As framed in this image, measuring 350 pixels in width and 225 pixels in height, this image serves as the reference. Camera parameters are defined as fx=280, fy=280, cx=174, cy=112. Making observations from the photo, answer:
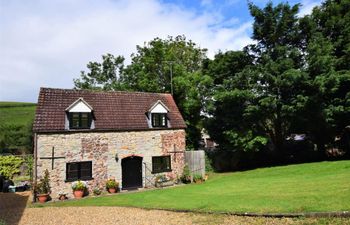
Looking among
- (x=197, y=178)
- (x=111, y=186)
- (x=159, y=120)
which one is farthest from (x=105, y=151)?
(x=197, y=178)

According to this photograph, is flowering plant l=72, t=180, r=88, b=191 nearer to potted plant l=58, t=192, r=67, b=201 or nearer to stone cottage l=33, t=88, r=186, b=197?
stone cottage l=33, t=88, r=186, b=197

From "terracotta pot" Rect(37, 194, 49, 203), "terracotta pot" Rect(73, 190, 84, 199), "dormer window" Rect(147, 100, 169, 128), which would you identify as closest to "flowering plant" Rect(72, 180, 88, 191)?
"terracotta pot" Rect(73, 190, 84, 199)

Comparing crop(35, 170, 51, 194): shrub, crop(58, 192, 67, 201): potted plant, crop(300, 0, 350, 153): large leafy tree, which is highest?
crop(300, 0, 350, 153): large leafy tree

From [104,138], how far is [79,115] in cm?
248

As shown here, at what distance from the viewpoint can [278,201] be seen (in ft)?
35.5

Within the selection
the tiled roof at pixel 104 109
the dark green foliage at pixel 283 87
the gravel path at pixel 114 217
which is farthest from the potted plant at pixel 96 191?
the dark green foliage at pixel 283 87

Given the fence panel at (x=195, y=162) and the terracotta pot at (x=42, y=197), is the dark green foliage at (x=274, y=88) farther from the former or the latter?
the terracotta pot at (x=42, y=197)

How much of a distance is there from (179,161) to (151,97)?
6187mm

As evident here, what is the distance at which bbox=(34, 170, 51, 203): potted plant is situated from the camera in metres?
17.5

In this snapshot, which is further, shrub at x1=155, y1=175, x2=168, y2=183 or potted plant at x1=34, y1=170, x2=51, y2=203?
shrub at x1=155, y1=175, x2=168, y2=183

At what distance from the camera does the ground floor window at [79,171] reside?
19.3 m

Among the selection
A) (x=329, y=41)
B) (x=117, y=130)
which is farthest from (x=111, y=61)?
(x=329, y=41)

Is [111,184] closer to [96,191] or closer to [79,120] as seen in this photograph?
[96,191]

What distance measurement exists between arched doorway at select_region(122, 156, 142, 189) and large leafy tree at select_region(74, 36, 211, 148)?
31.6 ft
